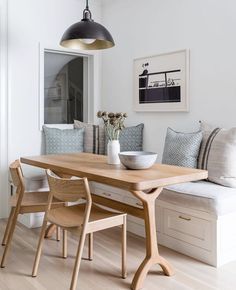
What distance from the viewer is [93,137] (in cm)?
420

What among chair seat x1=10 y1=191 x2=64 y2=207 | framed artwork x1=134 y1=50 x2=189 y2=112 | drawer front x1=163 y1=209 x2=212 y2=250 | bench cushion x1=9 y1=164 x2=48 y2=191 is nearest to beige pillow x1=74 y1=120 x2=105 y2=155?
framed artwork x1=134 y1=50 x2=189 y2=112

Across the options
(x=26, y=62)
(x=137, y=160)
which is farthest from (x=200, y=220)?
(x=26, y=62)

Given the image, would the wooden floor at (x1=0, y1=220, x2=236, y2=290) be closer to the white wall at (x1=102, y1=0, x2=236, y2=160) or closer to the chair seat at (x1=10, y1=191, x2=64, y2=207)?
the chair seat at (x1=10, y1=191, x2=64, y2=207)

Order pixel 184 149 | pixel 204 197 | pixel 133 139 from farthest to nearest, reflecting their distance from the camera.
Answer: pixel 133 139, pixel 184 149, pixel 204 197

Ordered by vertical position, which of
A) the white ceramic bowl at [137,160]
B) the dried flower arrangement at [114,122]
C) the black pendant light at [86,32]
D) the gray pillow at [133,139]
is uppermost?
the black pendant light at [86,32]

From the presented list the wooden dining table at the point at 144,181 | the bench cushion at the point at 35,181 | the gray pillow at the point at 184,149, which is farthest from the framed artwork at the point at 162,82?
the bench cushion at the point at 35,181

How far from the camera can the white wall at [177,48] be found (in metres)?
3.17

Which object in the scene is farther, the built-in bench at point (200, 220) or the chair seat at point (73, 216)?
the built-in bench at point (200, 220)

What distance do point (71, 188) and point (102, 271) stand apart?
2.46 feet

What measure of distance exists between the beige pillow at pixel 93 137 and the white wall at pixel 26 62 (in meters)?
0.56

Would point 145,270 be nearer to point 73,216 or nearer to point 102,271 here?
point 102,271

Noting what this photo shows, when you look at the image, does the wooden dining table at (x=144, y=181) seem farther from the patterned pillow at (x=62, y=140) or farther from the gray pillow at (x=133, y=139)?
the gray pillow at (x=133, y=139)

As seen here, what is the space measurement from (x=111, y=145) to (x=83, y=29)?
94cm

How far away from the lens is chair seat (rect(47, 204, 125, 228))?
217 cm
